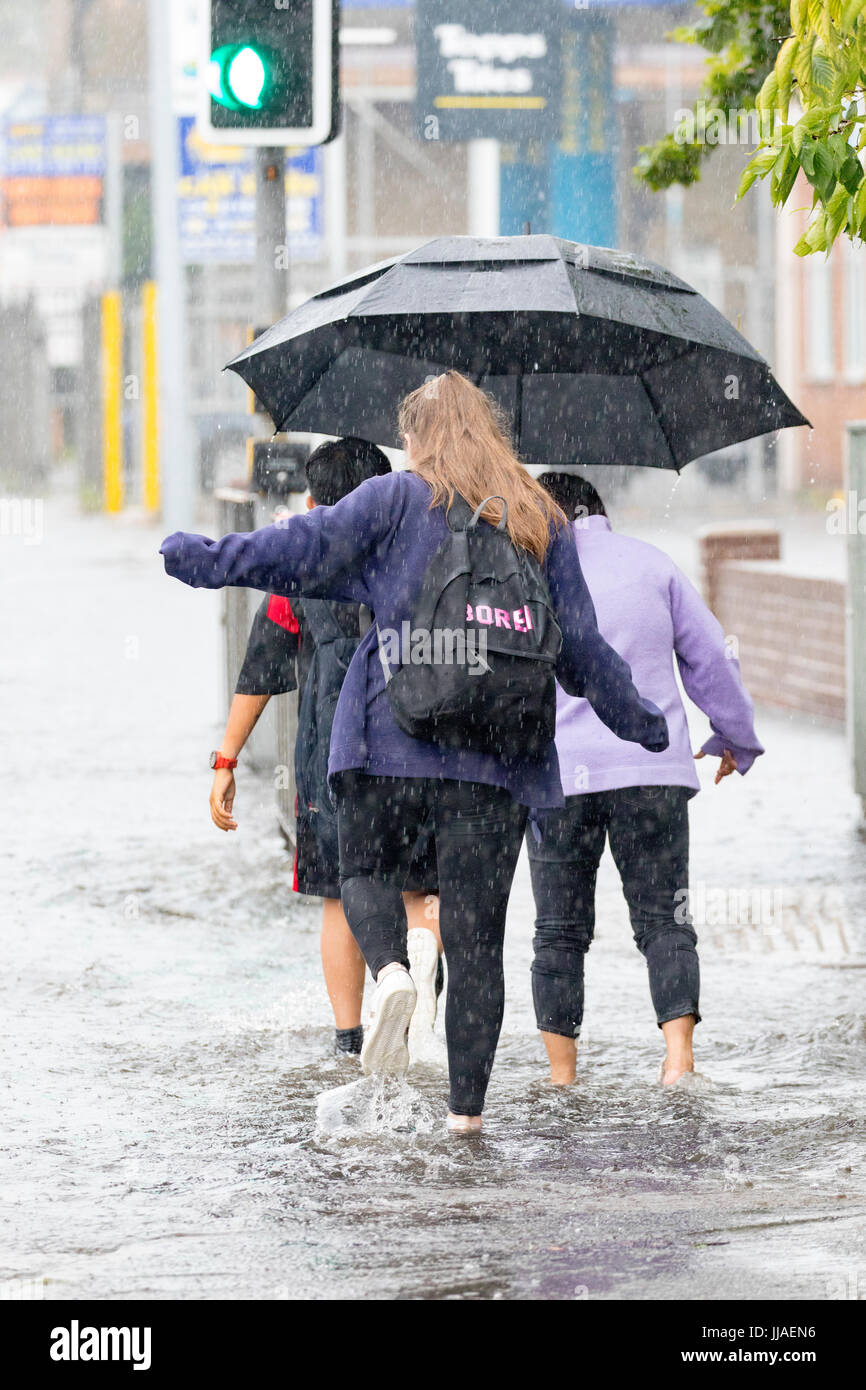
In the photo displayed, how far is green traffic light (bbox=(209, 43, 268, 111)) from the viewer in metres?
7.60

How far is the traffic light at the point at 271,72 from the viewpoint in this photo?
7.58 metres

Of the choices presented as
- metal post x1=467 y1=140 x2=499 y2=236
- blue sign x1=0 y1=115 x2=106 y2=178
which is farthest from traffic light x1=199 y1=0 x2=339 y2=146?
blue sign x1=0 y1=115 x2=106 y2=178

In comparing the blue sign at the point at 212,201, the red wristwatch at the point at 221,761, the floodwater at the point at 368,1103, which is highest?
the blue sign at the point at 212,201

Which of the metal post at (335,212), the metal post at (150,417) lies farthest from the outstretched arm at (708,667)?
the metal post at (335,212)

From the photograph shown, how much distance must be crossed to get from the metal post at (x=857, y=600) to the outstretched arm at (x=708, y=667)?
3.22 metres

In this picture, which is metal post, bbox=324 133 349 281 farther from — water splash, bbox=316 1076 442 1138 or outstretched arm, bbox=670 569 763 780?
water splash, bbox=316 1076 442 1138

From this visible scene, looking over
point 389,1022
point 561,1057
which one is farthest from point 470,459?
point 561,1057

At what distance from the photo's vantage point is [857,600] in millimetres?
8953

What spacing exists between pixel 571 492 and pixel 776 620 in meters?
7.98

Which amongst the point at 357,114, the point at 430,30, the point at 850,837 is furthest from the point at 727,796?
the point at 357,114

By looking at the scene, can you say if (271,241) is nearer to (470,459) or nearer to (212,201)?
(470,459)

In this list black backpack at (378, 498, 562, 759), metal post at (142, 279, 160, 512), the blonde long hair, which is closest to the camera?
black backpack at (378, 498, 562, 759)

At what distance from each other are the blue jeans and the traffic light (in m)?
3.16

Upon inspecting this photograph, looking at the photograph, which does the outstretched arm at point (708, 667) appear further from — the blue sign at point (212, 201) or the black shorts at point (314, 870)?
the blue sign at point (212, 201)
